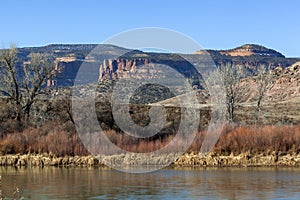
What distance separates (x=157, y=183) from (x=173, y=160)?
910cm

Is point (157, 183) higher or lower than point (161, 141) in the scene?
lower

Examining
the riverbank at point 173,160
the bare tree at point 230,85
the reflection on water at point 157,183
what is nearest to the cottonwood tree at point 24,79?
the riverbank at point 173,160

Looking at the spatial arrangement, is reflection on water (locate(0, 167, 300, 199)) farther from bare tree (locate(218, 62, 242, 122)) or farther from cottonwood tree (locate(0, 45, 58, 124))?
bare tree (locate(218, 62, 242, 122))

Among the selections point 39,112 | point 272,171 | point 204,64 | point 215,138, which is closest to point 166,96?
point 204,64

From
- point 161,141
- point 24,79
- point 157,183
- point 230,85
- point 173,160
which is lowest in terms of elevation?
point 157,183

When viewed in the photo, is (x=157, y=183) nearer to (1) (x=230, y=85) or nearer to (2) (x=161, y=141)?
(2) (x=161, y=141)

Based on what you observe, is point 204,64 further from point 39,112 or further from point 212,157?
point 212,157

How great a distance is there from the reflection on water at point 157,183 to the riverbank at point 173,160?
2529 millimetres

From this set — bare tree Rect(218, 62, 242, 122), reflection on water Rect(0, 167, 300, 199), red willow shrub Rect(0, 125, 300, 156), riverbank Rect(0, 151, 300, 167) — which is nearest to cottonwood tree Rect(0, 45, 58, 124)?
red willow shrub Rect(0, 125, 300, 156)

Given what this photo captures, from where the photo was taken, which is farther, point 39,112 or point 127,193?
point 39,112

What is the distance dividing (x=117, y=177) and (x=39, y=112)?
27.2m

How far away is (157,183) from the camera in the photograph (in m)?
27.1

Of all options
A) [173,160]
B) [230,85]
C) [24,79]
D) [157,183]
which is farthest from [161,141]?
[230,85]

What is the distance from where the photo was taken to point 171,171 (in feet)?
107
